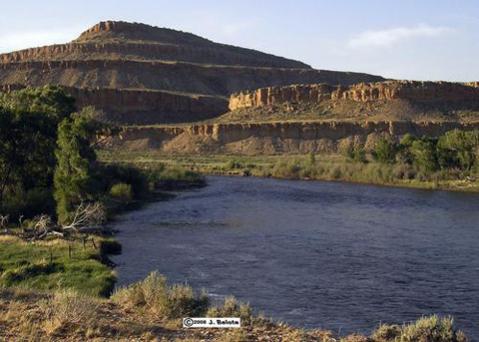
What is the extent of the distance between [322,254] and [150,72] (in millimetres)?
110193

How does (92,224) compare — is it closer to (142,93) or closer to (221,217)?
(221,217)

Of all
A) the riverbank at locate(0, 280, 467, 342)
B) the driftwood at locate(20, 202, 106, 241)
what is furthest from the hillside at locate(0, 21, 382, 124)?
the riverbank at locate(0, 280, 467, 342)

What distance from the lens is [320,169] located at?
2618 inches

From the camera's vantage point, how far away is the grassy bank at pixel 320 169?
57844 millimetres

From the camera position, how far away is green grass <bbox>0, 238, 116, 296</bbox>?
19.8 meters

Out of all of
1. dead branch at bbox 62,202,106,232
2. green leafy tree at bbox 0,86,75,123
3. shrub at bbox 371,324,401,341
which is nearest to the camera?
shrub at bbox 371,324,401,341

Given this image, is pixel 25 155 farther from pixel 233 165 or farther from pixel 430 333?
pixel 233 165

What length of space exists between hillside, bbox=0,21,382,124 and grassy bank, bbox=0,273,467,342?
92939mm

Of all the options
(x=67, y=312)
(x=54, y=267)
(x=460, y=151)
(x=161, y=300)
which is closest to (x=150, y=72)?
(x=460, y=151)

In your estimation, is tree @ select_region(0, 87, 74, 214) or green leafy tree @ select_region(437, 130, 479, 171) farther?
green leafy tree @ select_region(437, 130, 479, 171)

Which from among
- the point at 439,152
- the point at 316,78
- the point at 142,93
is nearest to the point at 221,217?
the point at 439,152

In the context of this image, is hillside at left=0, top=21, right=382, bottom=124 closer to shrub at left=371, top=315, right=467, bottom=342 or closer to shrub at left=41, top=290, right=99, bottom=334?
shrub at left=41, top=290, right=99, bottom=334

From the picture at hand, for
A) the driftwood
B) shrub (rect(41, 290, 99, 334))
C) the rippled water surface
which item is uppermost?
shrub (rect(41, 290, 99, 334))

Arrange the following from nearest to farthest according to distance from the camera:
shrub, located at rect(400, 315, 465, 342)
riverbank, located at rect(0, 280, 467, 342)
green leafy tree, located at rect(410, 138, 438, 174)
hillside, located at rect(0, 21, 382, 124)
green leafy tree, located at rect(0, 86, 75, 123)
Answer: riverbank, located at rect(0, 280, 467, 342) → shrub, located at rect(400, 315, 465, 342) → green leafy tree, located at rect(0, 86, 75, 123) → green leafy tree, located at rect(410, 138, 438, 174) → hillside, located at rect(0, 21, 382, 124)
